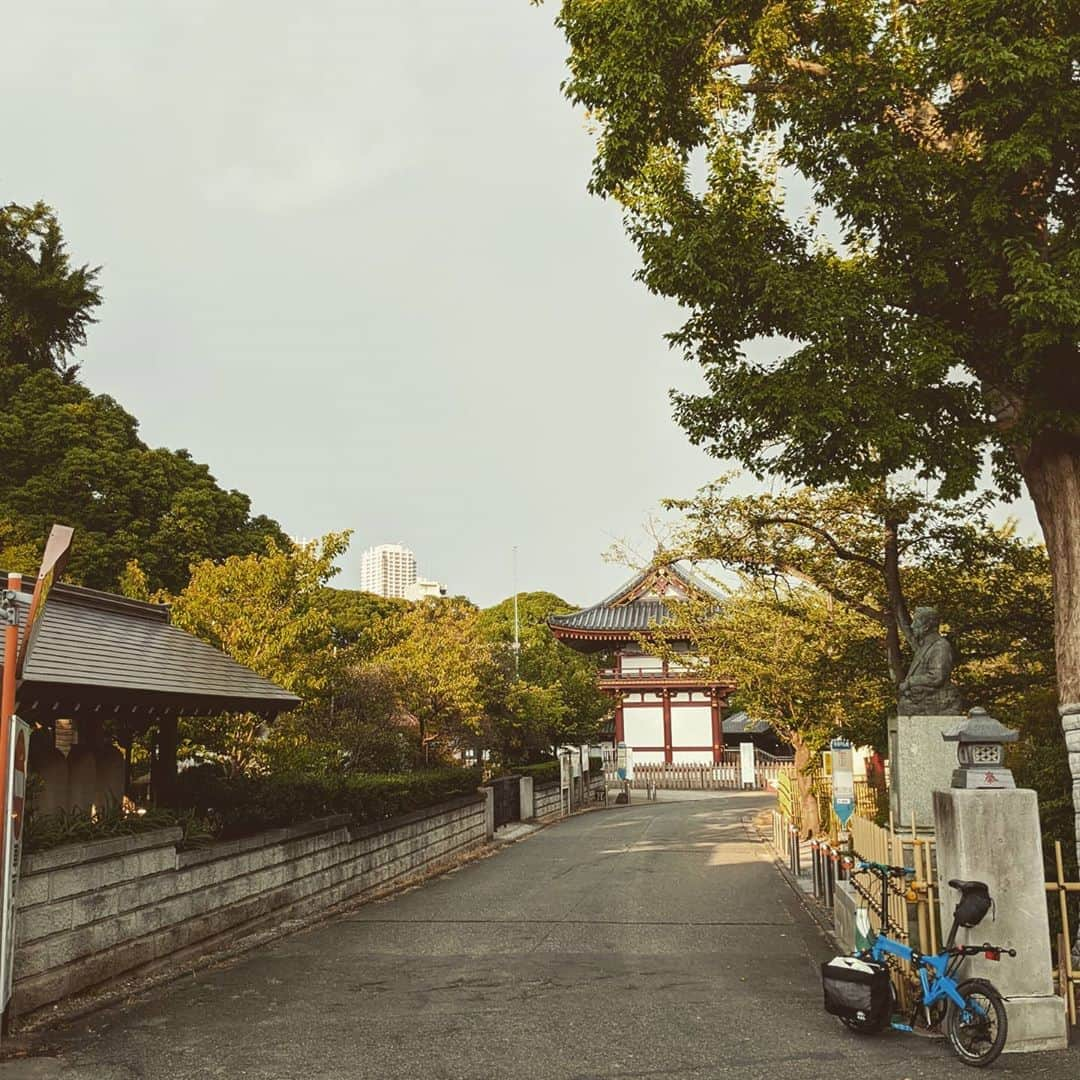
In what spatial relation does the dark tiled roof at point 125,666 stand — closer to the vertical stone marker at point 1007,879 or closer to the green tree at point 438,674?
the vertical stone marker at point 1007,879

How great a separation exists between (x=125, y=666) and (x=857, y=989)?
780 centimetres

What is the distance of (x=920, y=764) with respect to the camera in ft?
34.0

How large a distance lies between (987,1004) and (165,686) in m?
8.21

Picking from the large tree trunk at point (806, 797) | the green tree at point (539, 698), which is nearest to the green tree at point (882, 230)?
the large tree trunk at point (806, 797)

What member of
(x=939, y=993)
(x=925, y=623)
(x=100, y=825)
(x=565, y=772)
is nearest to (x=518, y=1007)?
(x=939, y=993)

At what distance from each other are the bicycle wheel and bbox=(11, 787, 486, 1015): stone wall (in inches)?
277

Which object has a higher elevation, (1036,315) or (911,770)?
(1036,315)

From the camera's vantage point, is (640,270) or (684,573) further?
(684,573)

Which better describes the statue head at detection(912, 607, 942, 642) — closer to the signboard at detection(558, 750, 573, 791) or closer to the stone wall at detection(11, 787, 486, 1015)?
the stone wall at detection(11, 787, 486, 1015)

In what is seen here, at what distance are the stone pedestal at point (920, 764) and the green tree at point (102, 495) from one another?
23.0 meters

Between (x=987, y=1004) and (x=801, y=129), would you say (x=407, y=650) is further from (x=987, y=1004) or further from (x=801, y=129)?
(x=987, y=1004)

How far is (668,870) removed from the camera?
60.6 feet

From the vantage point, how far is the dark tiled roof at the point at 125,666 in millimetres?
9164

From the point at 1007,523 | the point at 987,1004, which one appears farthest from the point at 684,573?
the point at 987,1004
